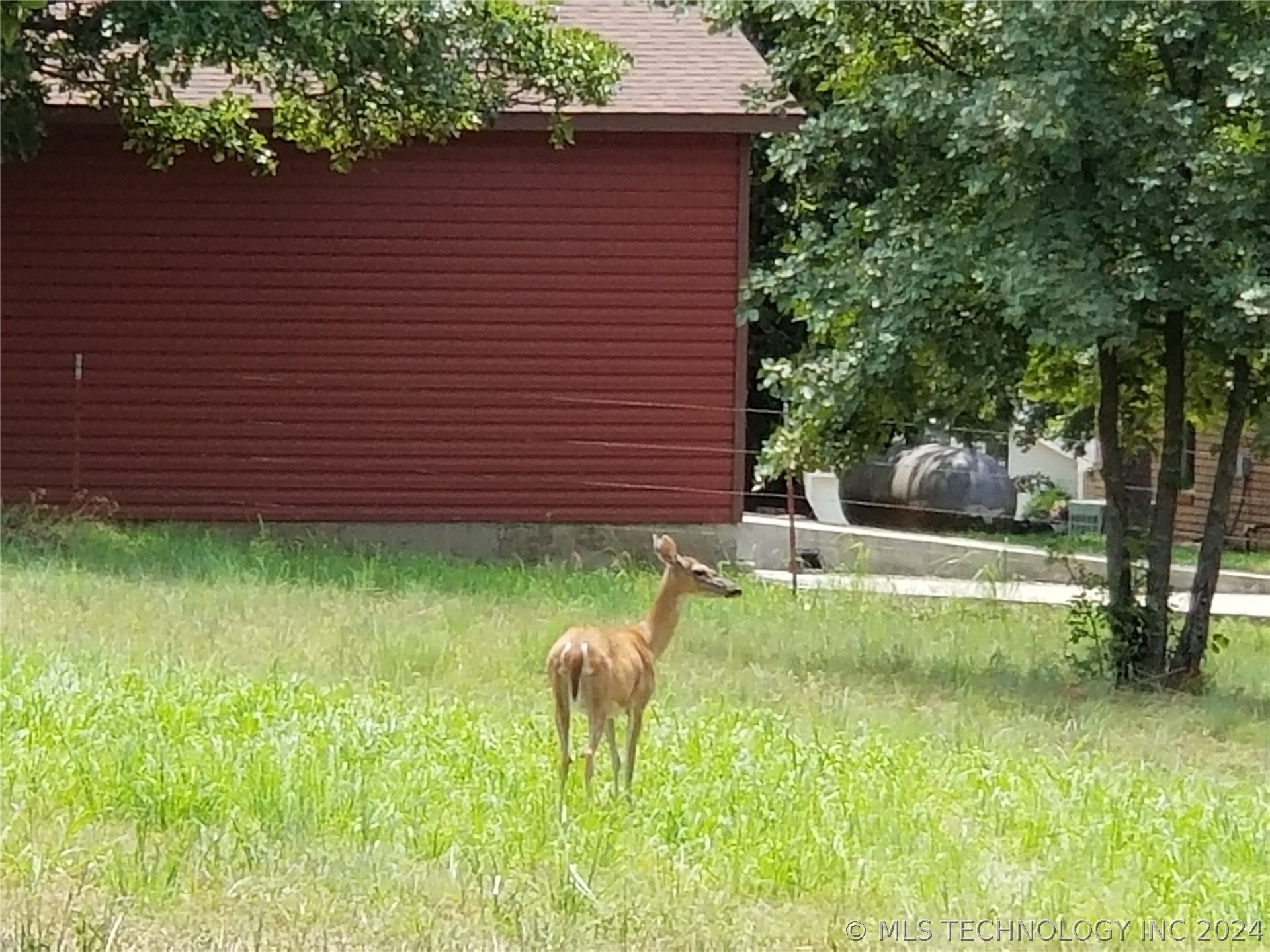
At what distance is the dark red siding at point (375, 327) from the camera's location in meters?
18.8

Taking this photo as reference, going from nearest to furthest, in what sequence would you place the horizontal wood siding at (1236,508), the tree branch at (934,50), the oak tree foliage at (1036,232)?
the oak tree foliage at (1036,232), the tree branch at (934,50), the horizontal wood siding at (1236,508)

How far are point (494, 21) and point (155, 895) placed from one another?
11614 millimetres

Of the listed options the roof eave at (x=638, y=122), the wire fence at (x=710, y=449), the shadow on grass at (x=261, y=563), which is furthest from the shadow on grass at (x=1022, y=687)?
the roof eave at (x=638, y=122)

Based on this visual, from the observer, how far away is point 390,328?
1886 centimetres

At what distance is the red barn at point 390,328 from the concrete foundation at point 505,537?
99 mm

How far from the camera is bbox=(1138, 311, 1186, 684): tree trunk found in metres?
12.4

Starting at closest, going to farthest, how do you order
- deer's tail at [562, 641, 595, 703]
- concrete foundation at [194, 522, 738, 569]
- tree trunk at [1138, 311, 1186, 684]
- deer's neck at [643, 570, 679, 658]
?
deer's tail at [562, 641, 595, 703], deer's neck at [643, 570, 679, 658], tree trunk at [1138, 311, 1186, 684], concrete foundation at [194, 522, 738, 569]

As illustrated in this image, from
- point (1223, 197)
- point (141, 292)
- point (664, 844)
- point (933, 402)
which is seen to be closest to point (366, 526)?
point (141, 292)

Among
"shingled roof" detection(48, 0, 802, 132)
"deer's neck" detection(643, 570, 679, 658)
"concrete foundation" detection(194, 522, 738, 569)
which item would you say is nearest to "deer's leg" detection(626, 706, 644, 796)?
"deer's neck" detection(643, 570, 679, 658)

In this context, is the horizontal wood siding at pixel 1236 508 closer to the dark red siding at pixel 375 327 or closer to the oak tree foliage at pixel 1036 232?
the dark red siding at pixel 375 327

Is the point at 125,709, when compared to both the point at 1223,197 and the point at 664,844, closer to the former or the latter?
the point at 664,844

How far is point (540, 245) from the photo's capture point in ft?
61.6

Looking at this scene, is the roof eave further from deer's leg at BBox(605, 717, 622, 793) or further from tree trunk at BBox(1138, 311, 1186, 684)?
deer's leg at BBox(605, 717, 622, 793)

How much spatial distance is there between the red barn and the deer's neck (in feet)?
37.1
